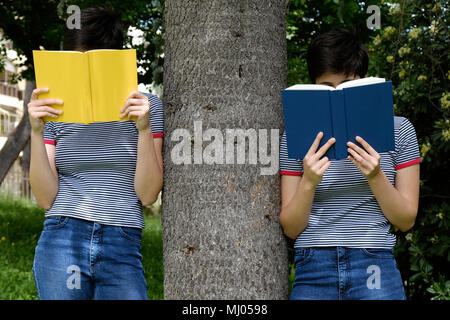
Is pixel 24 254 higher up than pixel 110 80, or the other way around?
pixel 110 80

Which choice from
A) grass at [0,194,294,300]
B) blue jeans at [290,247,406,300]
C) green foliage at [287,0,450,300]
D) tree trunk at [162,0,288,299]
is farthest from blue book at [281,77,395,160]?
grass at [0,194,294,300]

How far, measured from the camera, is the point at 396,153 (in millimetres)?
2012

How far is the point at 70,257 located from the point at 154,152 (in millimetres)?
492

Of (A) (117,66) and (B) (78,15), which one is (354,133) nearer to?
(A) (117,66)

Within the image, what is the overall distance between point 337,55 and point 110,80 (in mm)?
832

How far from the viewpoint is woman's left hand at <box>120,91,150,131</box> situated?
1926 mm

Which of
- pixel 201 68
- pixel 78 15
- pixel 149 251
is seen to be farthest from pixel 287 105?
pixel 149 251

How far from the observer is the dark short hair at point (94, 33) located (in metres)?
2.10

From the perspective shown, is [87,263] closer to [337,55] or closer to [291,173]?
[291,173]

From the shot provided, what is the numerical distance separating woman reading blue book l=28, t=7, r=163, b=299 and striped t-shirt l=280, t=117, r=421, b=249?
2.00 feet

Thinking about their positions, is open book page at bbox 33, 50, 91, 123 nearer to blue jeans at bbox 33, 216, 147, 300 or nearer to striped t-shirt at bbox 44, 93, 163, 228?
striped t-shirt at bbox 44, 93, 163, 228

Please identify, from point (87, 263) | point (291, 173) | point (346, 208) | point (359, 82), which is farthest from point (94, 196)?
point (359, 82)

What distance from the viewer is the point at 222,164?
206cm

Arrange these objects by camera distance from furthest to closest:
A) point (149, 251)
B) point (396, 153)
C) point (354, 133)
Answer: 1. point (149, 251)
2. point (396, 153)
3. point (354, 133)
